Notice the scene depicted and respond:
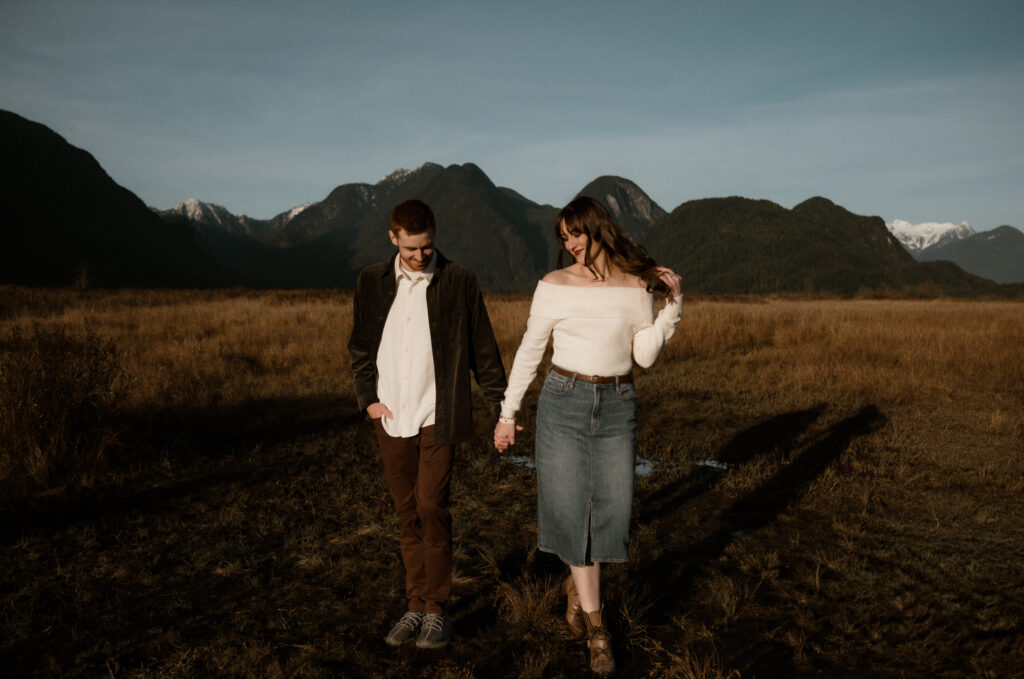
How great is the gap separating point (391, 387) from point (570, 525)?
3.43ft

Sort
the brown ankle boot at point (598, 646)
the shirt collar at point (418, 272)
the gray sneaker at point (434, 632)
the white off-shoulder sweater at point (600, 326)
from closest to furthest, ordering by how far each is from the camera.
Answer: the white off-shoulder sweater at point (600, 326), the brown ankle boot at point (598, 646), the shirt collar at point (418, 272), the gray sneaker at point (434, 632)

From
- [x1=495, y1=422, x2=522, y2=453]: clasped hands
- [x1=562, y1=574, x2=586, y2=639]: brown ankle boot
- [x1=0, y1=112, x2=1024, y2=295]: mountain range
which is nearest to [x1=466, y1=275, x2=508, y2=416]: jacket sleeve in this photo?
[x1=495, y1=422, x2=522, y2=453]: clasped hands

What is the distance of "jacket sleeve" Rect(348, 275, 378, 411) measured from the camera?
2691 mm

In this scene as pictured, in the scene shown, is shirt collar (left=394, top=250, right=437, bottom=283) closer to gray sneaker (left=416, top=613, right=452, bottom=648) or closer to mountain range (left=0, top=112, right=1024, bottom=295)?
gray sneaker (left=416, top=613, right=452, bottom=648)

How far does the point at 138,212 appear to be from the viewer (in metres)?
112

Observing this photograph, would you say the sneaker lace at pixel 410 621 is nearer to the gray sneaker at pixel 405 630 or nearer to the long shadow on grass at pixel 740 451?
the gray sneaker at pixel 405 630

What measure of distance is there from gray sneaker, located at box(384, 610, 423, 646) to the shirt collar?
65.9 inches

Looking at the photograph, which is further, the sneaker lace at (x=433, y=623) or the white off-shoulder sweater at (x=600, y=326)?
the sneaker lace at (x=433, y=623)

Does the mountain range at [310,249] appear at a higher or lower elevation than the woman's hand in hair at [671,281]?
higher

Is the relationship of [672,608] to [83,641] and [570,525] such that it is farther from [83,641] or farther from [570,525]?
[83,641]

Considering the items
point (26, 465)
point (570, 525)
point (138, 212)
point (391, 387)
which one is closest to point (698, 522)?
point (570, 525)

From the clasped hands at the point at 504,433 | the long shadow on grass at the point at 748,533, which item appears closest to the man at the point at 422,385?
the clasped hands at the point at 504,433

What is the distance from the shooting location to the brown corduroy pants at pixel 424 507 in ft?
8.59

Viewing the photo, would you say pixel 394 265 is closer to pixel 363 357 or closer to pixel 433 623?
pixel 363 357
